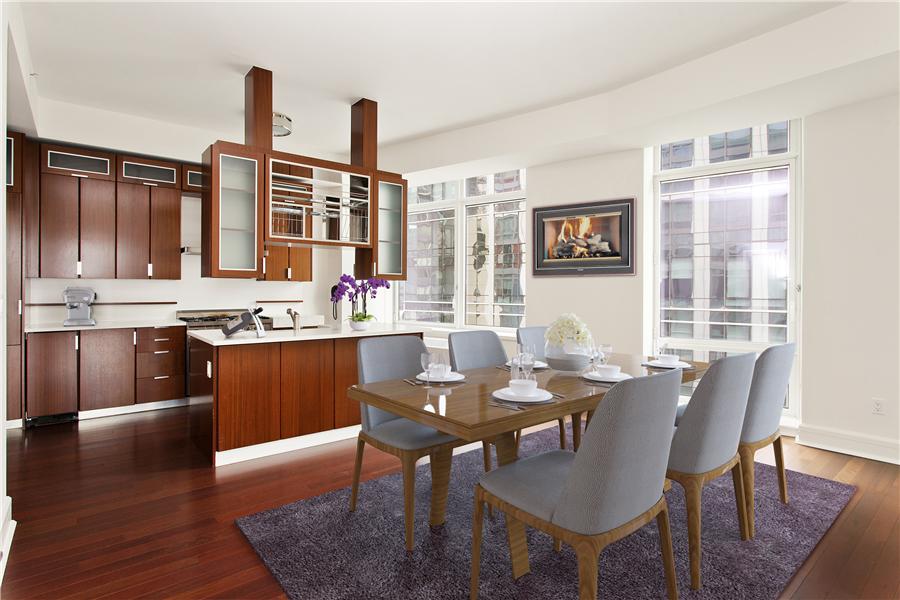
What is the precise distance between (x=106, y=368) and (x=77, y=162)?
1.81 metres

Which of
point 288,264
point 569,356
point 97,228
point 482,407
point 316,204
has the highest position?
point 316,204

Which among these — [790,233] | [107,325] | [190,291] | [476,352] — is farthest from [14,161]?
[790,233]

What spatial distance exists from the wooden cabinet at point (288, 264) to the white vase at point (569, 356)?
3.81 metres

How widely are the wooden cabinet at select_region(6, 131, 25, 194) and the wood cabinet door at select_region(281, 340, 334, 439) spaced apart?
8.42ft

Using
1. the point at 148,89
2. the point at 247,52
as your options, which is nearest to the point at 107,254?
the point at 148,89

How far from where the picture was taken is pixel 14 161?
4.02m

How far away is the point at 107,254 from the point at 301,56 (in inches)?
106

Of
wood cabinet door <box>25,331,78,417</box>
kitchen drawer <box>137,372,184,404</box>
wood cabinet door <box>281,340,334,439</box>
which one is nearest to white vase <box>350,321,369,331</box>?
wood cabinet door <box>281,340,334,439</box>

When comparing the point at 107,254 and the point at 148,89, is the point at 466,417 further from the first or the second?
the point at 107,254

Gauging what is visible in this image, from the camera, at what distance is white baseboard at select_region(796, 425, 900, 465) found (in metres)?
3.40

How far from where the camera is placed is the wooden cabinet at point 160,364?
4680 mm

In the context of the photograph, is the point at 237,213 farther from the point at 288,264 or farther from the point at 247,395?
the point at 288,264

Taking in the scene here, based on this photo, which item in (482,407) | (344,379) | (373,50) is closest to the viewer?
(482,407)

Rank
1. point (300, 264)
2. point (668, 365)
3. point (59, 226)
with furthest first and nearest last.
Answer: point (300, 264), point (59, 226), point (668, 365)
